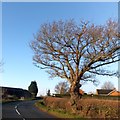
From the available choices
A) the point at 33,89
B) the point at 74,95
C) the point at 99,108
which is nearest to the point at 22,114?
the point at 74,95

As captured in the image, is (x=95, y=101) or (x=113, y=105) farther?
(x=95, y=101)

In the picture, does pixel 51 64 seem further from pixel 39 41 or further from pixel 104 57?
pixel 104 57

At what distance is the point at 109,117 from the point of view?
16.7 meters

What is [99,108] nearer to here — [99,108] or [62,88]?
[99,108]

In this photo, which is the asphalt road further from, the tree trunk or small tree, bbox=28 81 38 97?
small tree, bbox=28 81 38 97

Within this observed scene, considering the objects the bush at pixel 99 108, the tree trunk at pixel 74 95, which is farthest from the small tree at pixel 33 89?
the bush at pixel 99 108

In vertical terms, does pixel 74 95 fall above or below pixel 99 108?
above

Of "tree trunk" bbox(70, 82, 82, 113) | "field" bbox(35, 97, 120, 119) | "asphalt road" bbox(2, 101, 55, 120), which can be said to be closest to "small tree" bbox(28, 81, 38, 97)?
"asphalt road" bbox(2, 101, 55, 120)

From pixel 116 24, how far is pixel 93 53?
4022mm

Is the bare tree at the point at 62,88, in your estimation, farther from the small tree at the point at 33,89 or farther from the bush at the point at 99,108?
the bush at the point at 99,108

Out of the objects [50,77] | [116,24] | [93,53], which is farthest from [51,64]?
[116,24]

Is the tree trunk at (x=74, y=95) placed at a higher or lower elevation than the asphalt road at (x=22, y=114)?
higher

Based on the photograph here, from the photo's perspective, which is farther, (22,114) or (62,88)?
(62,88)

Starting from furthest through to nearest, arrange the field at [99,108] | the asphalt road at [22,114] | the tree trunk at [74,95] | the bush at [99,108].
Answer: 1. the tree trunk at [74,95]
2. the asphalt road at [22,114]
3. the bush at [99,108]
4. the field at [99,108]
